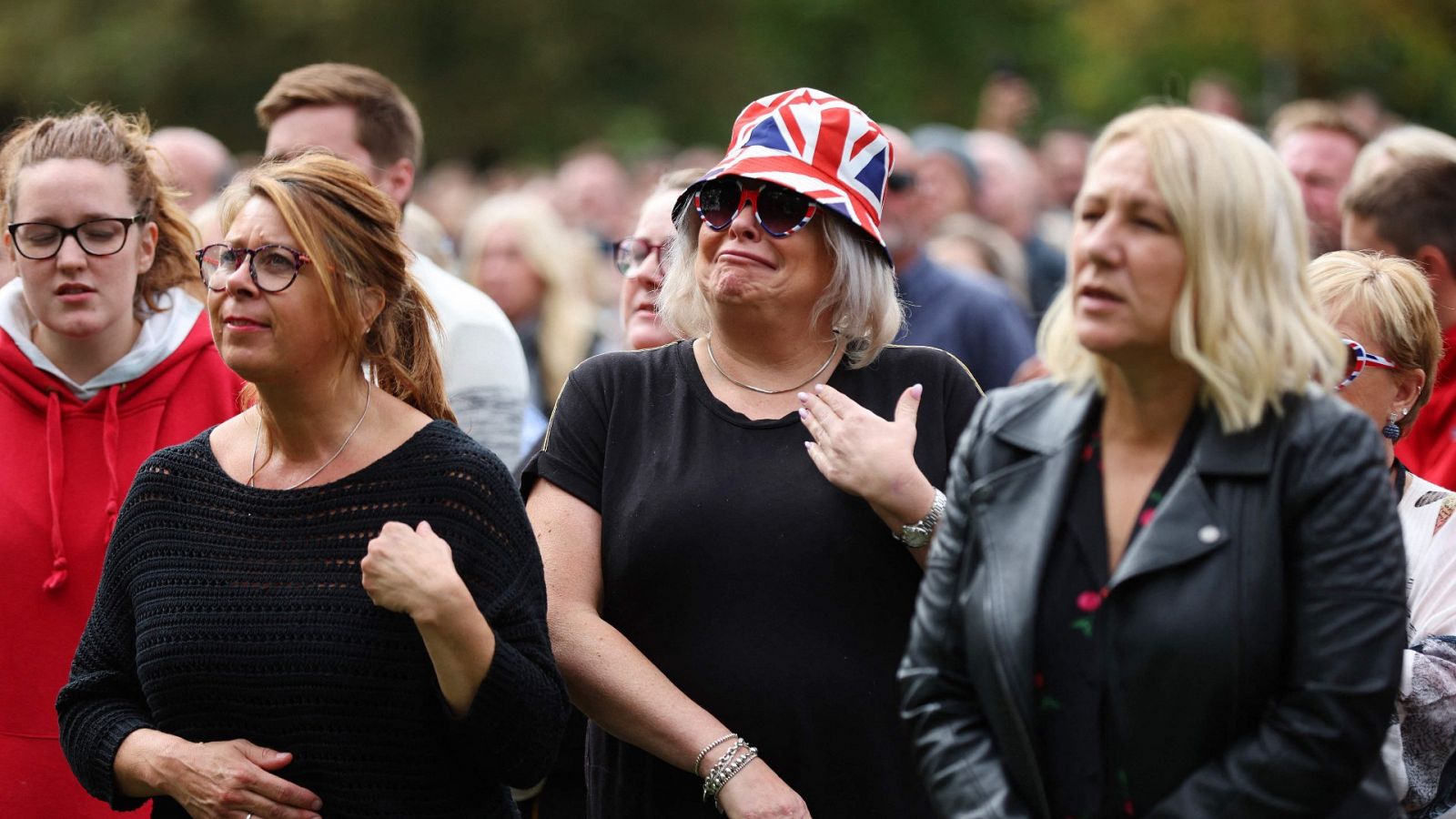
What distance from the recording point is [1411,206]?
525 centimetres

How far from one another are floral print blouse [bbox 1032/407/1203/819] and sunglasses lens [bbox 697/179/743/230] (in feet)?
4.02

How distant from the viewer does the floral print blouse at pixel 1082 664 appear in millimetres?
2779

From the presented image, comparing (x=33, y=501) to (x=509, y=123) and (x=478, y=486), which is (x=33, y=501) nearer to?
(x=478, y=486)

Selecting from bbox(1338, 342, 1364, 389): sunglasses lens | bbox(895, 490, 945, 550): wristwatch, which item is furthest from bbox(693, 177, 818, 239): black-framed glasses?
bbox(1338, 342, 1364, 389): sunglasses lens

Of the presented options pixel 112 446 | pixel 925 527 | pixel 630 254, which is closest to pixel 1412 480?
pixel 925 527

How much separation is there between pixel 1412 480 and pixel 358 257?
2.29m

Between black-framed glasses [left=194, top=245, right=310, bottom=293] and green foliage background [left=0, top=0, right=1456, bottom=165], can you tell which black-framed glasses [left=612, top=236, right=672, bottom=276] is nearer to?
black-framed glasses [left=194, top=245, right=310, bottom=293]

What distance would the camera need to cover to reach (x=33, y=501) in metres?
4.15

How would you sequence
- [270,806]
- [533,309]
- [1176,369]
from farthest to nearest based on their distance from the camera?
[533,309]
[270,806]
[1176,369]

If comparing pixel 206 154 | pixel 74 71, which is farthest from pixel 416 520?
pixel 74 71

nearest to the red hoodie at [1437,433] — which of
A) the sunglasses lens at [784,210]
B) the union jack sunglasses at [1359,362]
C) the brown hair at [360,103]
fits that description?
the union jack sunglasses at [1359,362]

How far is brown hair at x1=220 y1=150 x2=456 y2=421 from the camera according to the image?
3.49 meters

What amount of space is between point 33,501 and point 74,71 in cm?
2616

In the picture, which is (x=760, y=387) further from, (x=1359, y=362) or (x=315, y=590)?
(x=1359, y=362)
